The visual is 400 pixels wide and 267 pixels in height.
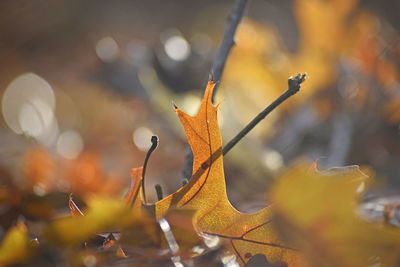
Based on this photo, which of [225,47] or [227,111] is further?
[227,111]

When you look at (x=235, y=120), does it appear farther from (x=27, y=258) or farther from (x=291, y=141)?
(x=27, y=258)

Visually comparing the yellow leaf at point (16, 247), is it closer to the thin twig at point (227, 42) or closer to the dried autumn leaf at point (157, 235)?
the dried autumn leaf at point (157, 235)

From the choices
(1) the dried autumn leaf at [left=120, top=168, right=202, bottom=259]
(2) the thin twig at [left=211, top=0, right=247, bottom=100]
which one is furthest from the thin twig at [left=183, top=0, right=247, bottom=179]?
(1) the dried autumn leaf at [left=120, top=168, right=202, bottom=259]

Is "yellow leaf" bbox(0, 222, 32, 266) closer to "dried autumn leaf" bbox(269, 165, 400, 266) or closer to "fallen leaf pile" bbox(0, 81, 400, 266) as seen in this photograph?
"fallen leaf pile" bbox(0, 81, 400, 266)

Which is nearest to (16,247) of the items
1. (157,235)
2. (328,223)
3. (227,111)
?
(157,235)

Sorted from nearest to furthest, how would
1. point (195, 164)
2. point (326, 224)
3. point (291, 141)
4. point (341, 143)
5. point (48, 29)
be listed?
point (326, 224) → point (195, 164) → point (341, 143) → point (291, 141) → point (48, 29)

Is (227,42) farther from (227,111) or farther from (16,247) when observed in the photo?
(227,111)

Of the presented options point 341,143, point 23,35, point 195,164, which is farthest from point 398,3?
point 195,164
